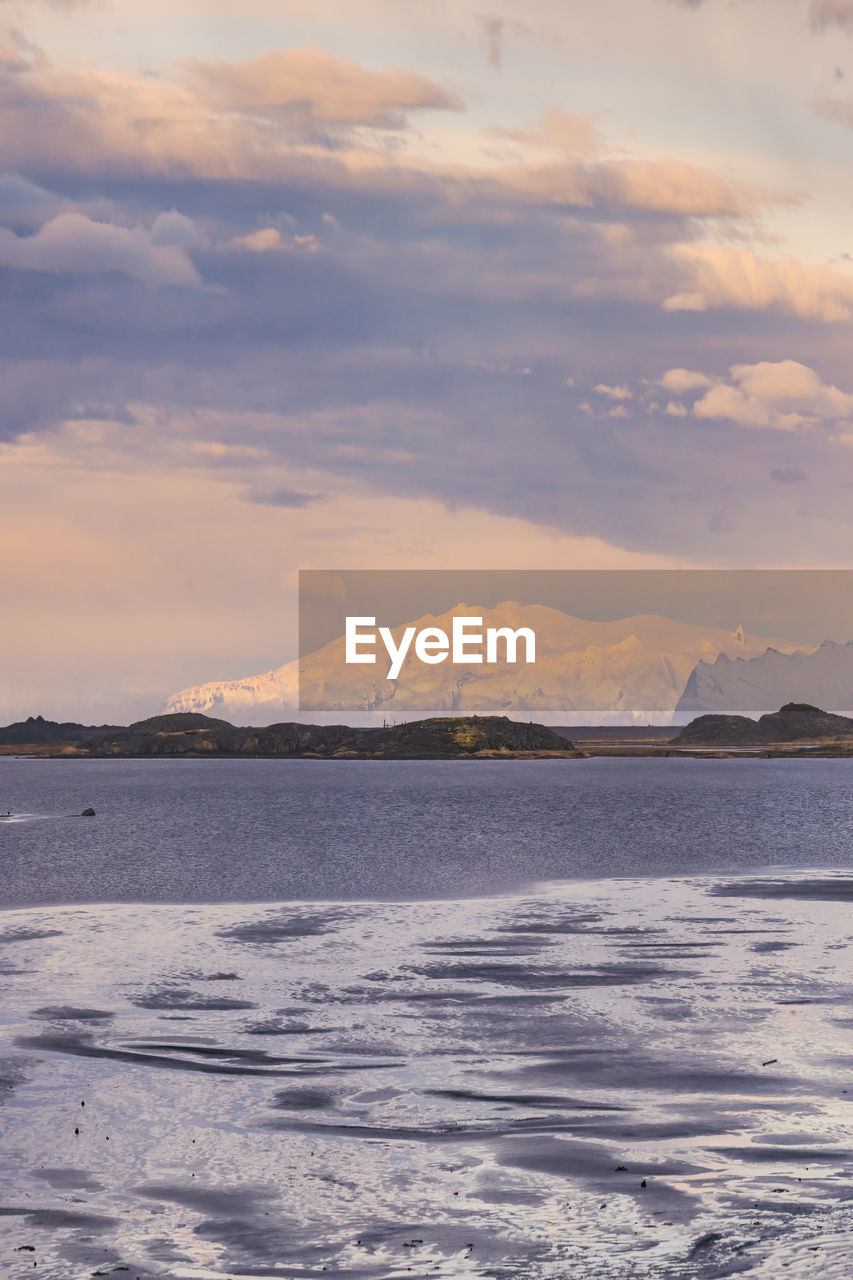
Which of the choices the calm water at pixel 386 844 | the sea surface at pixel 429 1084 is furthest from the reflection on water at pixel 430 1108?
the calm water at pixel 386 844

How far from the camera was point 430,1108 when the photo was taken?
65.6 ft

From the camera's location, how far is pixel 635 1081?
21.4m

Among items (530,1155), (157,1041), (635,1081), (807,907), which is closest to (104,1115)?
(157,1041)

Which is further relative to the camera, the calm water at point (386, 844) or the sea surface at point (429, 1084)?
the calm water at point (386, 844)

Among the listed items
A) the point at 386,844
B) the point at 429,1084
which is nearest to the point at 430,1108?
the point at 429,1084

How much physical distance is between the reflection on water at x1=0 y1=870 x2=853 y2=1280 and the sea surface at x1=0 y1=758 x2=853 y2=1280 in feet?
0.22

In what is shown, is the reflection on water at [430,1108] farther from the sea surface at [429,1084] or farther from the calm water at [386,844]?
the calm water at [386,844]

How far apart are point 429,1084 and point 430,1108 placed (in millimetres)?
1508

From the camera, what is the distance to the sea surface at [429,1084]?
14188mm

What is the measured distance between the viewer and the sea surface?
46.5 ft

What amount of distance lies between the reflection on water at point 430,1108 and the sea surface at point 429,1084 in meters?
0.07

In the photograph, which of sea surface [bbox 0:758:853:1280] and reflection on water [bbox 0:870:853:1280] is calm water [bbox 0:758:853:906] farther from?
reflection on water [bbox 0:870:853:1280]

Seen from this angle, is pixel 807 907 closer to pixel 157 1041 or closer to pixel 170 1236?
pixel 157 1041

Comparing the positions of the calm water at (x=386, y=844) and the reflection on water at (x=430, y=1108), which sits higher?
the reflection on water at (x=430, y=1108)
